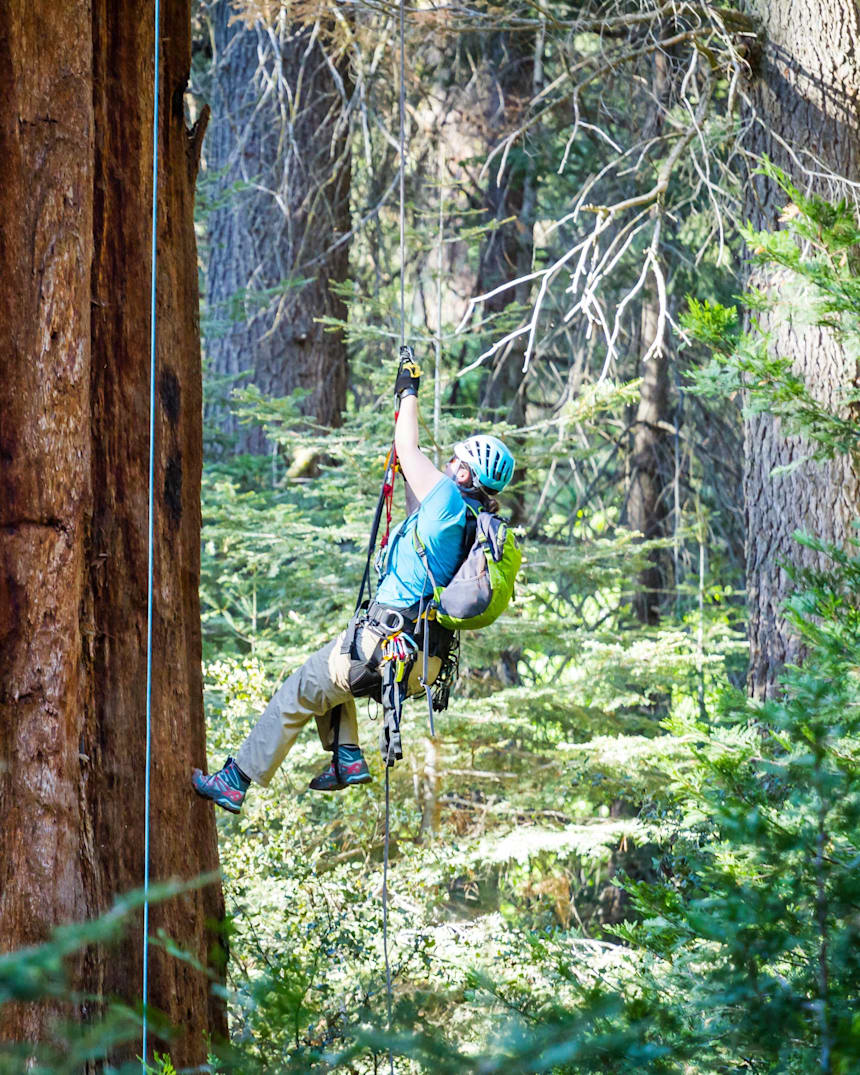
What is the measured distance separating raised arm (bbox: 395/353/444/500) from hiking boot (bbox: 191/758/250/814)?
4.65ft

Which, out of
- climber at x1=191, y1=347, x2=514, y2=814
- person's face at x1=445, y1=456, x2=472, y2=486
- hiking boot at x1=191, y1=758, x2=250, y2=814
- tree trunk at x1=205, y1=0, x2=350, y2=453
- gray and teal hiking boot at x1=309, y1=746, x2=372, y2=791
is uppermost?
tree trunk at x1=205, y1=0, x2=350, y2=453

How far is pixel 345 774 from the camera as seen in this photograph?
5.34 metres

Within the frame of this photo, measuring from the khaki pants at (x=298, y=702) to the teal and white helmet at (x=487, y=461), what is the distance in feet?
2.75

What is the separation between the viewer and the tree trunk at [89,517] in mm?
3914

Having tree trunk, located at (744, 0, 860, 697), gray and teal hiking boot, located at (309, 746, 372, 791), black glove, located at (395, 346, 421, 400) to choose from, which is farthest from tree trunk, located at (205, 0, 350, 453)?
gray and teal hiking boot, located at (309, 746, 372, 791)

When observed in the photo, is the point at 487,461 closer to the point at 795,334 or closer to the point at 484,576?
the point at 484,576

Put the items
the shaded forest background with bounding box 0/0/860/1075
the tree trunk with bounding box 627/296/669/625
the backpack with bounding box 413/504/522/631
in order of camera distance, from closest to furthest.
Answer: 1. the shaded forest background with bounding box 0/0/860/1075
2. the backpack with bounding box 413/504/522/631
3. the tree trunk with bounding box 627/296/669/625

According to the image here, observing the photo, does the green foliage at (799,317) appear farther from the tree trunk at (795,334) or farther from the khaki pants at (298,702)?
the khaki pants at (298,702)

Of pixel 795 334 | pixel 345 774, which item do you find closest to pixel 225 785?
pixel 345 774

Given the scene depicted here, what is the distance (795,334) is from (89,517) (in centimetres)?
484

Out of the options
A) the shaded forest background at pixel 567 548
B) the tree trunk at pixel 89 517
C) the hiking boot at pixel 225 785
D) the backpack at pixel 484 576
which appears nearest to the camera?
the shaded forest background at pixel 567 548

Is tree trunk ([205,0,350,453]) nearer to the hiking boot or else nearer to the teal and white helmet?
the teal and white helmet

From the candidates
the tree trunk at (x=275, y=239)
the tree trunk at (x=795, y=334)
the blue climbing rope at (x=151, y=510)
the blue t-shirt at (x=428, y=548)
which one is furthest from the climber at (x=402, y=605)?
the tree trunk at (x=275, y=239)

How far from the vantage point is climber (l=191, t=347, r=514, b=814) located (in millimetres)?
5039
